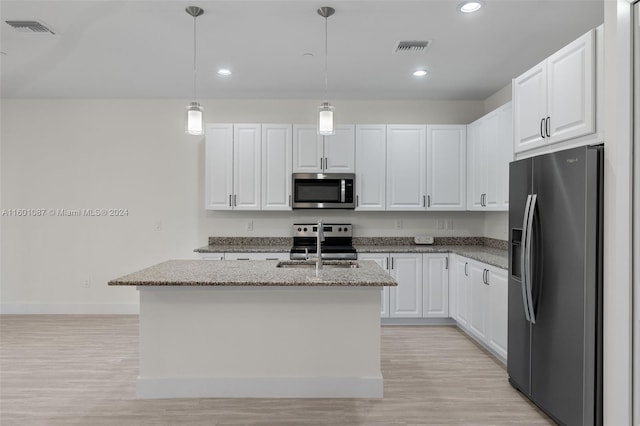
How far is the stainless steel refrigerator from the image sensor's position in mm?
2107

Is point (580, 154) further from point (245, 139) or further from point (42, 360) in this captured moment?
point (42, 360)

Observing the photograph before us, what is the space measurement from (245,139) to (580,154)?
11.6 ft

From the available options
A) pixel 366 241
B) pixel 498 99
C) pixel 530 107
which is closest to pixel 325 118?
pixel 530 107

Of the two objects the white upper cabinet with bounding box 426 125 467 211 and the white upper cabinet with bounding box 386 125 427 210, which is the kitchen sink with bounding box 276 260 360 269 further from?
the white upper cabinet with bounding box 426 125 467 211

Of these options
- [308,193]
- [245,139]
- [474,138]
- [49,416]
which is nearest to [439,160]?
[474,138]

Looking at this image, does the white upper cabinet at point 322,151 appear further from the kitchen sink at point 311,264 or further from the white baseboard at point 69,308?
the white baseboard at point 69,308

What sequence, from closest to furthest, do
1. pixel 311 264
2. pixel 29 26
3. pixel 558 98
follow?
1. pixel 558 98
2. pixel 29 26
3. pixel 311 264

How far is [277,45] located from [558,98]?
2.22 meters

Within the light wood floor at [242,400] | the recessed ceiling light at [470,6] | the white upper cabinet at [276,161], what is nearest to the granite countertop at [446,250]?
the light wood floor at [242,400]

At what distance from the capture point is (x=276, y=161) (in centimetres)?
477

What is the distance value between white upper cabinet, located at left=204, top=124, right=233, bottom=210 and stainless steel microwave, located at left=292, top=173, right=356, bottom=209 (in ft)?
2.63

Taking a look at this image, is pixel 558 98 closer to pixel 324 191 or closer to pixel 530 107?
→ pixel 530 107

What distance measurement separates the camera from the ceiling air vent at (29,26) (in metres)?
3.04

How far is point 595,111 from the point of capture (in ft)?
7.15
